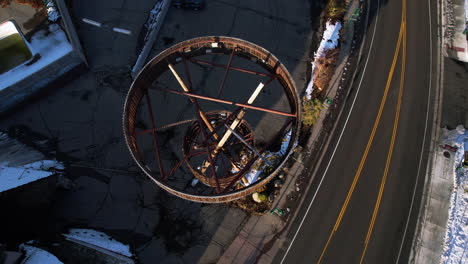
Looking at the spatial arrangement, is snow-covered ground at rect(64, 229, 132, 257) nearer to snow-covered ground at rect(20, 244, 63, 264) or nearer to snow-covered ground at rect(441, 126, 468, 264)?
snow-covered ground at rect(20, 244, 63, 264)

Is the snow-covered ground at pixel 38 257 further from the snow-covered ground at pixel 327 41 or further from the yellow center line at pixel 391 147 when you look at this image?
the snow-covered ground at pixel 327 41

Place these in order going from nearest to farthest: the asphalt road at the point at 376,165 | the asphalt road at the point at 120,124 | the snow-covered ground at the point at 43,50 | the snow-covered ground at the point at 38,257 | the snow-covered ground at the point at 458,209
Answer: the snow-covered ground at the point at 38,257, the snow-covered ground at the point at 458,209, the asphalt road at the point at 376,165, the asphalt road at the point at 120,124, the snow-covered ground at the point at 43,50

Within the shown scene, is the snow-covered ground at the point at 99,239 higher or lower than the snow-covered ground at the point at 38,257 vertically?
higher

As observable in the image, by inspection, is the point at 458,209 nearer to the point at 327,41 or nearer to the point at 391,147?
the point at 391,147

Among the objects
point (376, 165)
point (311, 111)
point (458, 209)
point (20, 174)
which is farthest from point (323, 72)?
point (20, 174)

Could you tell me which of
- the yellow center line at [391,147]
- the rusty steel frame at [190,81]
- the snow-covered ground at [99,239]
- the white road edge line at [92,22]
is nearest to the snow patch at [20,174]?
the snow-covered ground at [99,239]

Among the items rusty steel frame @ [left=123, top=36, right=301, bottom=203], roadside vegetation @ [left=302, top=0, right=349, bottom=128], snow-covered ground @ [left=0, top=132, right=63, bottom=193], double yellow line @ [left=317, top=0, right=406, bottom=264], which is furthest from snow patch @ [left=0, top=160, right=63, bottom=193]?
double yellow line @ [left=317, top=0, right=406, bottom=264]
